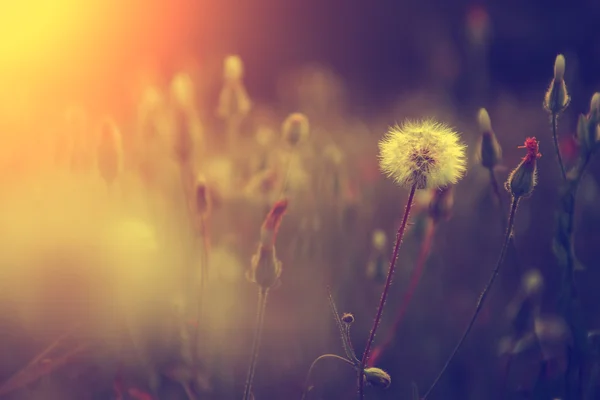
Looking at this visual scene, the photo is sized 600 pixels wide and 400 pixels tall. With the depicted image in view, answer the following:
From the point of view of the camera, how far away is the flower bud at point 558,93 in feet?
3.32

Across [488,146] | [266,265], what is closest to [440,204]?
[488,146]

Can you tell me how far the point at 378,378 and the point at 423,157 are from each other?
0.31 meters

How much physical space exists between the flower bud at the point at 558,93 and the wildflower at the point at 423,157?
224mm

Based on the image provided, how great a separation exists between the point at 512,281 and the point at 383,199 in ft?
1.77

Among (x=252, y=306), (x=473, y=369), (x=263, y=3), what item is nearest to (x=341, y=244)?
(x=252, y=306)

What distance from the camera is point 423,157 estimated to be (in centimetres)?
87

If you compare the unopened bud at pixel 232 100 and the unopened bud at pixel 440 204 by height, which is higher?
Result: the unopened bud at pixel 232 100

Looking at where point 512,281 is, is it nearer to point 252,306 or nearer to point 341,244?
point 341,244

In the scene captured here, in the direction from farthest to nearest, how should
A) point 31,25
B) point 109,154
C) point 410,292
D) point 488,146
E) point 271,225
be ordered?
point 31,25 < point 410,292 < point 109,154 < point 488,146 < point 271,225

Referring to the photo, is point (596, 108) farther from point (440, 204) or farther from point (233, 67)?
point (233, 67)

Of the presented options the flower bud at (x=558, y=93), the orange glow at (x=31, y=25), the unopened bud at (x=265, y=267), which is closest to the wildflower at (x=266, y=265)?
the unopened bud at (x=265, y=267)

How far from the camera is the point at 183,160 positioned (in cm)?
123

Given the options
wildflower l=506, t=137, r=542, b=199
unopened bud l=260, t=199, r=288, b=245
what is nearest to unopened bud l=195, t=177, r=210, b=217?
unopened bud l=260, t=199, r=288, b=245

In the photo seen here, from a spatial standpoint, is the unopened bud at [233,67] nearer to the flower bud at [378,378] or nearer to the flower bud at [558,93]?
the flower bud at [558,93]
